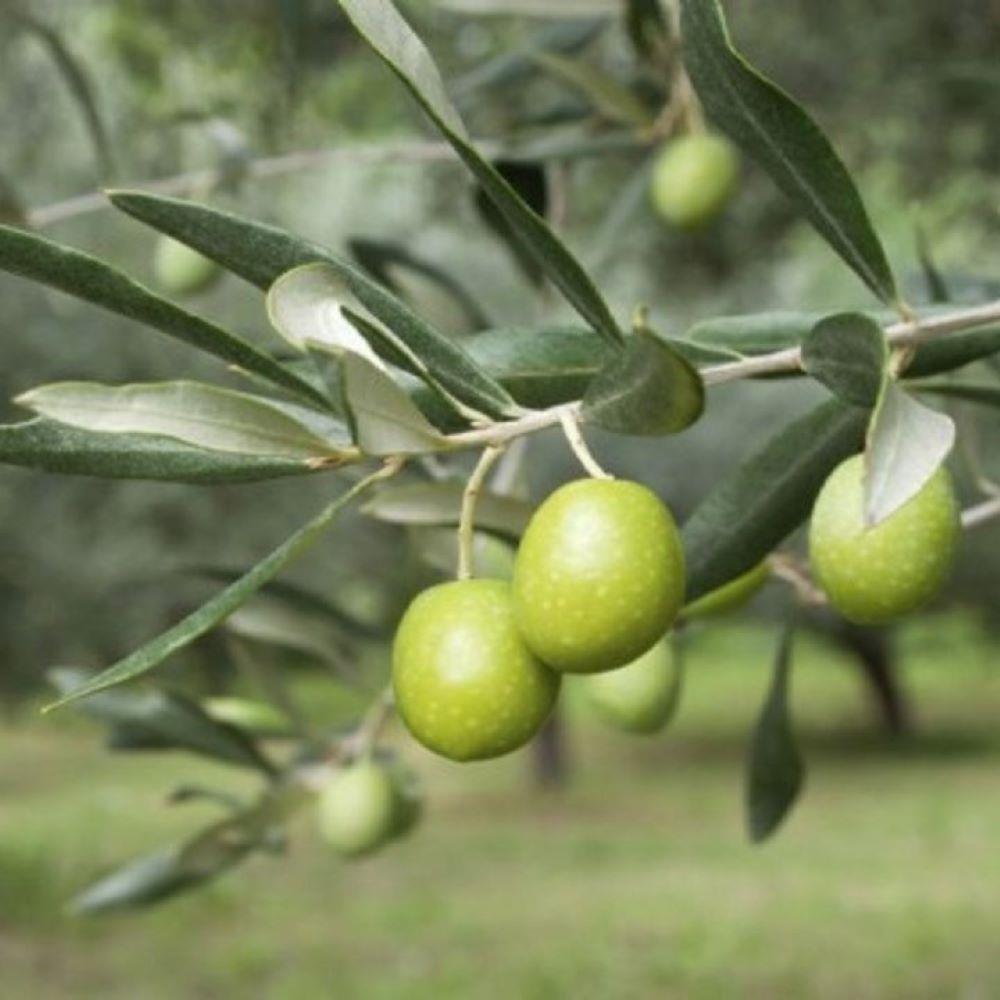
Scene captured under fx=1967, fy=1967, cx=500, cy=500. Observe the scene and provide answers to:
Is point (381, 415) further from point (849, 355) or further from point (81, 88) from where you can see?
point (81, 88)

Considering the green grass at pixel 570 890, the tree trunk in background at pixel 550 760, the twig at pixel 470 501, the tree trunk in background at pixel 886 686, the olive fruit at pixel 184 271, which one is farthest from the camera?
the tree trunk in background at pixel 886 686

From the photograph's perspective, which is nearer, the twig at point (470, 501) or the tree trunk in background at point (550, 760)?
the twig at point (470, 501)

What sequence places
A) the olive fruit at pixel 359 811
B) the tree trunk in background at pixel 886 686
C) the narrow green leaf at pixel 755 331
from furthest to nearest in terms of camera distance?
the tree trunk in background at pixel 886 686, the olive fruit at pixel 359 811, the narrow green leaf at pixel 755 331

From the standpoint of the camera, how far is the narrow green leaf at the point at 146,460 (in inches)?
29.1

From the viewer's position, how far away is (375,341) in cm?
77

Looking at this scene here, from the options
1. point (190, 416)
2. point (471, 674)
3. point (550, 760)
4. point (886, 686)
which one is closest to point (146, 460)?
point (190, 416)

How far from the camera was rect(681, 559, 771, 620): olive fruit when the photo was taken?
3.95 feet

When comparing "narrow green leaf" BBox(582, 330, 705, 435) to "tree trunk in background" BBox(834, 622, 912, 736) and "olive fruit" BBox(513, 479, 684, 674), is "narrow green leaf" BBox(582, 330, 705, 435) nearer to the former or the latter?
"olive fruit" BBox(513, 479, 684, 674)

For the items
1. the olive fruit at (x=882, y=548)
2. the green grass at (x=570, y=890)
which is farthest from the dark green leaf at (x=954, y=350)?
the green grass at (x=570, y=890)

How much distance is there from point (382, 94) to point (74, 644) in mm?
6420

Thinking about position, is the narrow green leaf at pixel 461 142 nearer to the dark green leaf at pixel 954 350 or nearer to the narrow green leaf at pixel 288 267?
the narrow green leaf at pixel 288 267

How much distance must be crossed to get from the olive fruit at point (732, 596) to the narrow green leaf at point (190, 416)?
1.55 ft

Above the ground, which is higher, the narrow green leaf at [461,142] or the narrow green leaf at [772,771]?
the narrow green leaf at [461,142]

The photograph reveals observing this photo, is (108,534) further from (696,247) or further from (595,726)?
(595,726)
